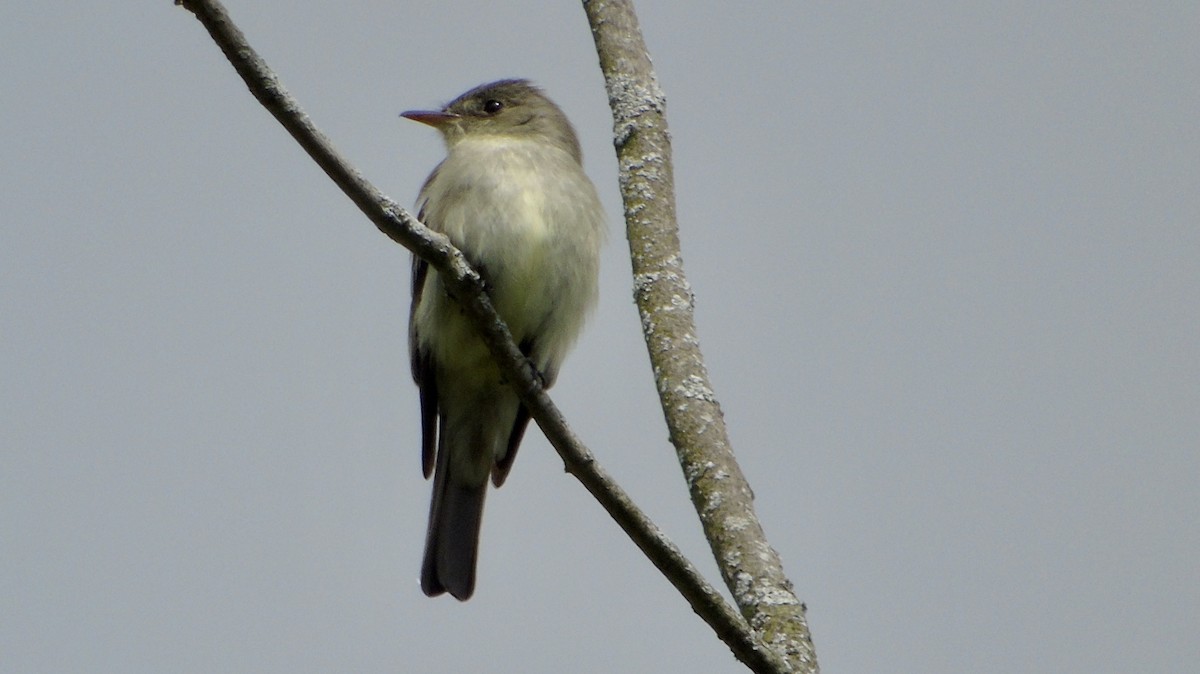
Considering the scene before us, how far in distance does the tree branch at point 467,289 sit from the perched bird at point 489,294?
1.88m

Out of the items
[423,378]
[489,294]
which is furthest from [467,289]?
[423,378]

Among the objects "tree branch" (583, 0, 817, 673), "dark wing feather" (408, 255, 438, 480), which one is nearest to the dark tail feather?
"dark wing feather" (408, 255, 438, 480)

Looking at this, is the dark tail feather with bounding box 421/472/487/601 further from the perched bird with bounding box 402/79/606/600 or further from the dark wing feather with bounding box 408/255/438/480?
the dark wing feather with bounding box 408/255/438/480

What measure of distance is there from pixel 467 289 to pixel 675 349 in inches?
24.0

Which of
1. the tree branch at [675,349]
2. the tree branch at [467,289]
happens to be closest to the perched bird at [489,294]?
the tree branch at [675,349]

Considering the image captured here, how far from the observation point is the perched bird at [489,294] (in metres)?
5.71

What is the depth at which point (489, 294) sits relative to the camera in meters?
5.62

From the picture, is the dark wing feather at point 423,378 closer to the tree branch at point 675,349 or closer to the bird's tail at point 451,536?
the bird's tail at point 451,536

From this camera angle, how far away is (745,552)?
3.44 meters

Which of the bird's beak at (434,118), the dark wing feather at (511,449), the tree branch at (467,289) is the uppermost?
the bird's beak at (434,118)

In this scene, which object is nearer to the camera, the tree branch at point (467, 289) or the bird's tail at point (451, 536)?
the tree branch at point (467, 289)

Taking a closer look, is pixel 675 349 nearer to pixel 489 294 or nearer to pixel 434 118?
pixel 489 294

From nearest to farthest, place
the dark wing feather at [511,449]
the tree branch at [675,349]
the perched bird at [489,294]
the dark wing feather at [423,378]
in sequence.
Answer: the tree branch at [675,349] → the perched bird at [489,294] → the dark wing feather at [423,378] → the dark wing feather at [511,449]

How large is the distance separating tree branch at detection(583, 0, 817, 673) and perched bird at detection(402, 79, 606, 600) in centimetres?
110
